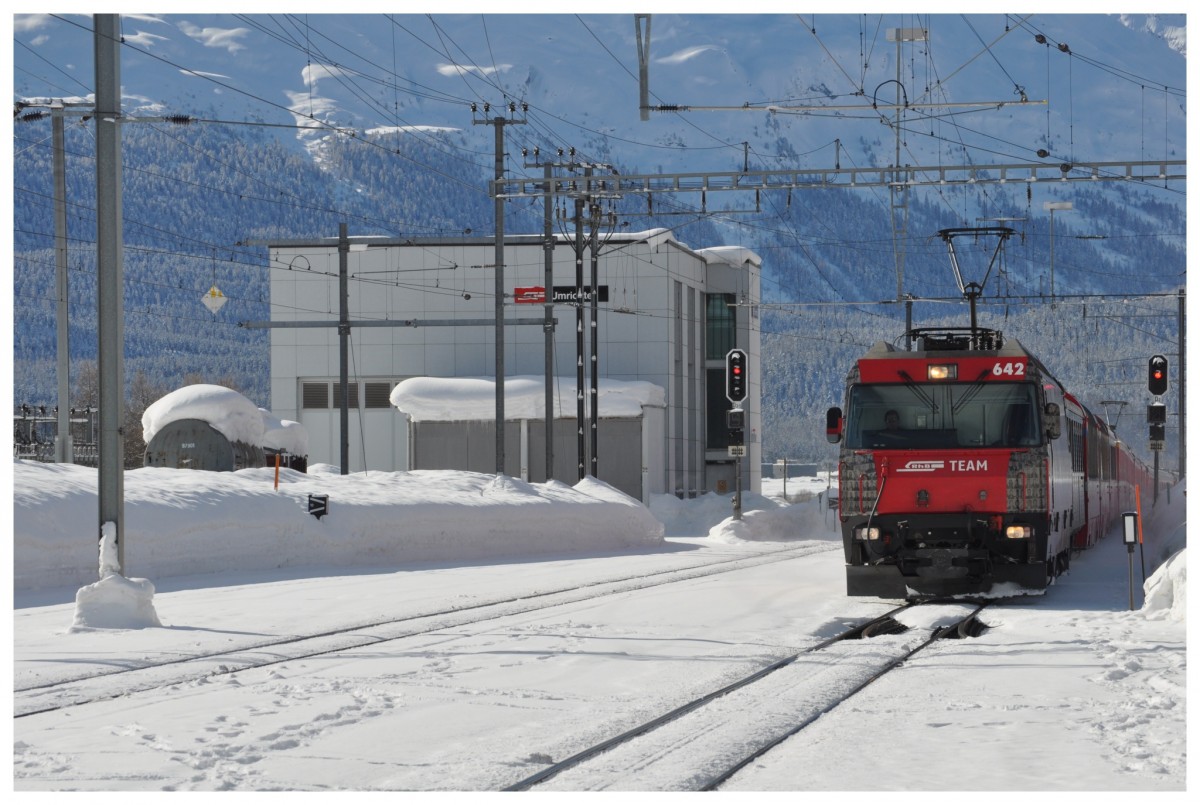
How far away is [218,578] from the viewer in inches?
954

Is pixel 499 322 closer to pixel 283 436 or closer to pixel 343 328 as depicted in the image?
pixel 343 328

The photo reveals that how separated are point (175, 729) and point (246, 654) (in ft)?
13.6

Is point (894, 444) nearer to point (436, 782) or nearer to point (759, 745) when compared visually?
point (759, 745)

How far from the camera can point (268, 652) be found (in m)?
14.3

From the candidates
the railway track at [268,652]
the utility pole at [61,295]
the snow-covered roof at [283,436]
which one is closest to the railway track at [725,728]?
the railway track at [268,652]

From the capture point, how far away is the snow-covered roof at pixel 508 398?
203 ft

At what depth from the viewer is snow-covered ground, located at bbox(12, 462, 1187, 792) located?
8891 millimetres

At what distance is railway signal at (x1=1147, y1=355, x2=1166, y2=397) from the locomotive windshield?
353 inches

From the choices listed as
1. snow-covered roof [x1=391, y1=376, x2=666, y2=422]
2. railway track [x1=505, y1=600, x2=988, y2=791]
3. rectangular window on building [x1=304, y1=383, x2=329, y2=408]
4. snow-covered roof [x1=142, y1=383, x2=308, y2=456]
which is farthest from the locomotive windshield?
rectangular window on building [x1=304, y1=383, x2=329, y2=408]

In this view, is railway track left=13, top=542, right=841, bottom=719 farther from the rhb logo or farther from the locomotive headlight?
the locomotive headlight

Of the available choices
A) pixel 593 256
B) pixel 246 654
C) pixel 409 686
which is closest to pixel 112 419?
pixel 246 654

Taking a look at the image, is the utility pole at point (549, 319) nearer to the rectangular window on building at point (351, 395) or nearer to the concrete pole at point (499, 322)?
the concrete pole at point (499, 322)

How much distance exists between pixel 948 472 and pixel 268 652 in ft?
30.8

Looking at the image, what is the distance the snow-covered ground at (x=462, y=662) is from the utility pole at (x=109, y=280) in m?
0.66
